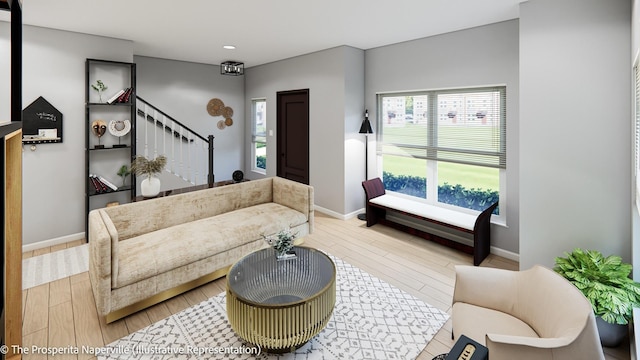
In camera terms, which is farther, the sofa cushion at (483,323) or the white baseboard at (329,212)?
the white baseboard at (329,212)

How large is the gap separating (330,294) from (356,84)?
3.53 m

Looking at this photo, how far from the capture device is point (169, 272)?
2604mm

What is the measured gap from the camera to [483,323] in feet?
6.02

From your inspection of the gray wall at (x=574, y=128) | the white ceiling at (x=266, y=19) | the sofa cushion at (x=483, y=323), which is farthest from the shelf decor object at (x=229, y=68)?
the sofa cushion at (x=483, y=323)

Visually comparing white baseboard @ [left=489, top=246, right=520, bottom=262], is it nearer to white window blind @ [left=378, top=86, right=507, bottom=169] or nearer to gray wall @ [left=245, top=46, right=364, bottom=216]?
white window blind @ [left=378, top=86, right=507, bottom=169]

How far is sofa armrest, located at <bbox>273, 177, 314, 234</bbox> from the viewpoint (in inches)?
150

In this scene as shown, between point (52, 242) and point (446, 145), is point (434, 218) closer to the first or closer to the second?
point (446, 145)

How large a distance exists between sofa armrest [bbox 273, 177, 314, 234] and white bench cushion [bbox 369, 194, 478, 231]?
1.10m

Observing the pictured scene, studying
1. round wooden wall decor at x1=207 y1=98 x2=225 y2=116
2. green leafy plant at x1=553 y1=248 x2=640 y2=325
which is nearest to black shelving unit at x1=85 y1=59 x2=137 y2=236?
round wooden wall decor at x1=207 y1=98 x2=225 y2=116

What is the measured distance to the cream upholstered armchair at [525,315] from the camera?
4.69 ft

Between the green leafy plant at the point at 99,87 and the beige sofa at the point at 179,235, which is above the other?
the green leafy plant at the point at 99,87

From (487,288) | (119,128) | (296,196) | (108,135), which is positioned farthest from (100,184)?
(487,288)

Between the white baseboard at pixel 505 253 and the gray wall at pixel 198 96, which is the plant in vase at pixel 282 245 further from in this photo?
the gray wall at pixel 198 96

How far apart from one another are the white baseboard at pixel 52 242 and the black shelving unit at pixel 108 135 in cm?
13
